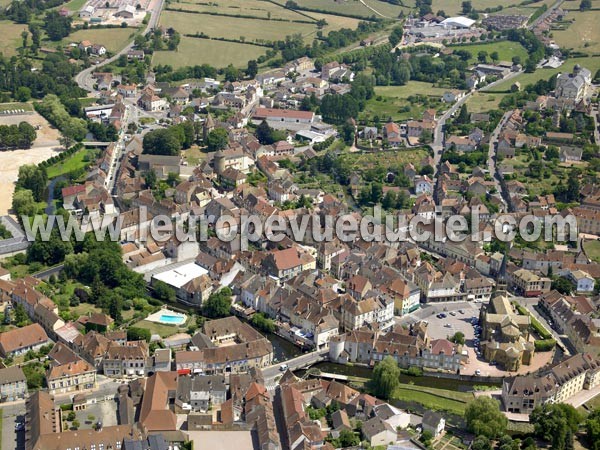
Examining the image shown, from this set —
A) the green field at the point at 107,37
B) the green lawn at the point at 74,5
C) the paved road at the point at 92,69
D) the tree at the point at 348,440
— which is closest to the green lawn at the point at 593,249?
the tree at the point at 348,440

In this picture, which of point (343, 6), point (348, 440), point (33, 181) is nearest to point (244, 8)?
point (343, 6)

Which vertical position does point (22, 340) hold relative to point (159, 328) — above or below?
above

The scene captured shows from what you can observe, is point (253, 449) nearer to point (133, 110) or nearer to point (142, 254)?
point (142, 254)

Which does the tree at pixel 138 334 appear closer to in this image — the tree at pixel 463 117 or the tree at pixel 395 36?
the tree at pixel 463 117

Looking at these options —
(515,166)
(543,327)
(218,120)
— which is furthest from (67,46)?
(543,327)

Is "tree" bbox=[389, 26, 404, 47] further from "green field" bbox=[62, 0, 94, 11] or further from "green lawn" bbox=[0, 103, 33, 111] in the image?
"green lawn" bbox=[0, 103, 33, 111]

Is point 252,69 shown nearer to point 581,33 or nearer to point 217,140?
point 217,140
